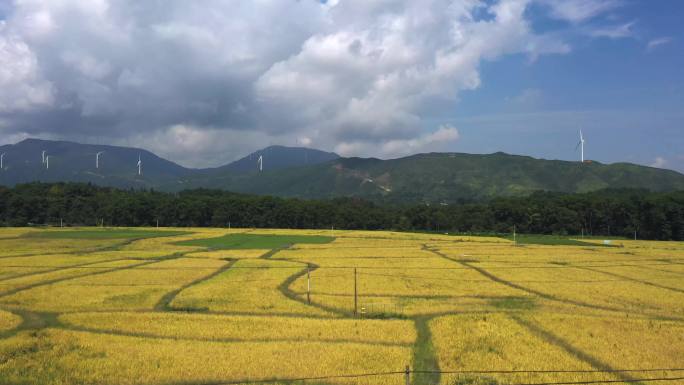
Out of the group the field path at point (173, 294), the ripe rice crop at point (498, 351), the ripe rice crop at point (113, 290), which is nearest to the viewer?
the ripe rice crop at point (498, 351)

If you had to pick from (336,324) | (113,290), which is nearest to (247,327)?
(336,324)

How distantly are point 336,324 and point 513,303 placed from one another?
44.6ft

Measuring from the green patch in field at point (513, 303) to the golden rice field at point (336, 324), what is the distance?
145mm

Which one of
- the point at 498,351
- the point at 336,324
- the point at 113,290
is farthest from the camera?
the point at 113,290

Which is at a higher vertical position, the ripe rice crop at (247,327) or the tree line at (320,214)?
the tree line at (320,214)

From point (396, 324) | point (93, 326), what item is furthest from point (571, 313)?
point (93, 326)

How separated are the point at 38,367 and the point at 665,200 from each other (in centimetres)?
13691

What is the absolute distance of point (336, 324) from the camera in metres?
26.5

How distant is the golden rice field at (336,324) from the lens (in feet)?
62.2

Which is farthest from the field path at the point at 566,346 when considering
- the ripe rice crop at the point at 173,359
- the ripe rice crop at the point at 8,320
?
the ripe rice crop at the point at 8,320

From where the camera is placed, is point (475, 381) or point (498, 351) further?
point (498, 351)

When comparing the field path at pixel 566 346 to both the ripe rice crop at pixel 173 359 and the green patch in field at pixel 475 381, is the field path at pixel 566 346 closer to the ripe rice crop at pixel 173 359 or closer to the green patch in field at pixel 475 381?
the green patch in field at pixel 475 381

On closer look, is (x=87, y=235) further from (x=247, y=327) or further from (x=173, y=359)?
(x=173, y=359)

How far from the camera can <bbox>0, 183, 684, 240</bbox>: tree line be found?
Result: 137750 mm
